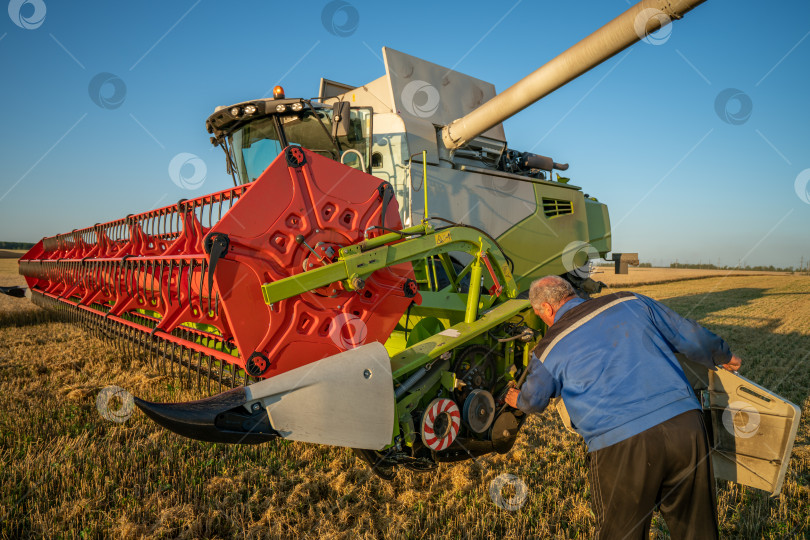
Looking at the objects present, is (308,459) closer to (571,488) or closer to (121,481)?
(121,481)

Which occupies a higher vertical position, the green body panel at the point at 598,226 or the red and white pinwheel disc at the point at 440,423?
the green body panel at the point at 598,226

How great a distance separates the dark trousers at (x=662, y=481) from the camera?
1635 millimetres

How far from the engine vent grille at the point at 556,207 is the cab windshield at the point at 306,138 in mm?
2421

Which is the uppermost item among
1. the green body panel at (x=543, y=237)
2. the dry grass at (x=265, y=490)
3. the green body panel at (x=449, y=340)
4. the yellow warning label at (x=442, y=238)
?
the green body panel at (x=543, y=237)

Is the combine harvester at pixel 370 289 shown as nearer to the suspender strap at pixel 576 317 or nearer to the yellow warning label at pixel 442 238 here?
the yellow warning label at pixel 442 238

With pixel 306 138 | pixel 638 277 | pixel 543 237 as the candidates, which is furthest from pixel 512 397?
pixel 638 277

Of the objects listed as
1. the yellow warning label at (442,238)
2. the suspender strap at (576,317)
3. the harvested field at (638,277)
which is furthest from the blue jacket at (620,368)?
the harvested field at (638,277)

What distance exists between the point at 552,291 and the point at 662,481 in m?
0.85

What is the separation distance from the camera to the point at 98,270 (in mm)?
4961

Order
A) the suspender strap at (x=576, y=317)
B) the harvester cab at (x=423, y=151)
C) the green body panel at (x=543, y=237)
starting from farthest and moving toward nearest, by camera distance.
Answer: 1. the green body panel at (x=543, y=237)
2. the harvester cab at (x=423, y=151)
3. the suspender strap at (x=576, y=317)

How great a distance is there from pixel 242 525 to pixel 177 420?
32.6 inches

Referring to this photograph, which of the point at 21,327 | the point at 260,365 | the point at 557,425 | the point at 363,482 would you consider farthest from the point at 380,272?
the point at 21,327

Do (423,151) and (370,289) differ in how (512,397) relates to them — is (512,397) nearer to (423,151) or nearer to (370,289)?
(370,289)

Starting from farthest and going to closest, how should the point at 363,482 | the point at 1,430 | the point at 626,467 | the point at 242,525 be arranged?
1. the point at 1,430
2. the point at 363,482
3. the point at 242,525
4. the point at 626,467
